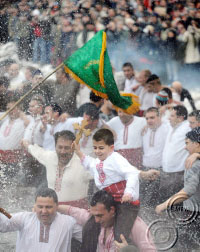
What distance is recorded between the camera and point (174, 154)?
605 centimetres

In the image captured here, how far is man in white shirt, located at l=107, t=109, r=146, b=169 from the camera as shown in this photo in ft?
19.2

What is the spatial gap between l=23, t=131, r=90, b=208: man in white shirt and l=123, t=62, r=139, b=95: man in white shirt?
79.9 inches

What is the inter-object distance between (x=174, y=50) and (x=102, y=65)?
285 centimetres

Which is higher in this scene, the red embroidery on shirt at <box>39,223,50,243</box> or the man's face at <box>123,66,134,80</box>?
the man's face at <box>123,66,134,80</box>

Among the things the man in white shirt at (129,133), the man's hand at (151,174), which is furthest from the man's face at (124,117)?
the man's hand at (151,174)

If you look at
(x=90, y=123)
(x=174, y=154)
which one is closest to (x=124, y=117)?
(x=90, y=123)

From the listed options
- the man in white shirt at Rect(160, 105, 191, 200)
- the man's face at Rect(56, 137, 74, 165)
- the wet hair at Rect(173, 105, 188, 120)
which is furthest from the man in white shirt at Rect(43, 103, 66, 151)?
the wet hair at Rect(173, 105, 188, 120)

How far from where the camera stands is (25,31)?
262 inches

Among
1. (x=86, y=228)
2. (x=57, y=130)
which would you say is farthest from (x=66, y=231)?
(x=57, y=130)

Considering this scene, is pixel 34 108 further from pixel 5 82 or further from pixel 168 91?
pixel 168 91

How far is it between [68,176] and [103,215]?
51 cm

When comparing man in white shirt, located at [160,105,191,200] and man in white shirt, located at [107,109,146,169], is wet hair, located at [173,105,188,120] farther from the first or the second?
man in white shirt, located at [107,109,146,169]

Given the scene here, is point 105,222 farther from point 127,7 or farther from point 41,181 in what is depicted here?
point 127,7

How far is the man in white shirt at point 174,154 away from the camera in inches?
229
